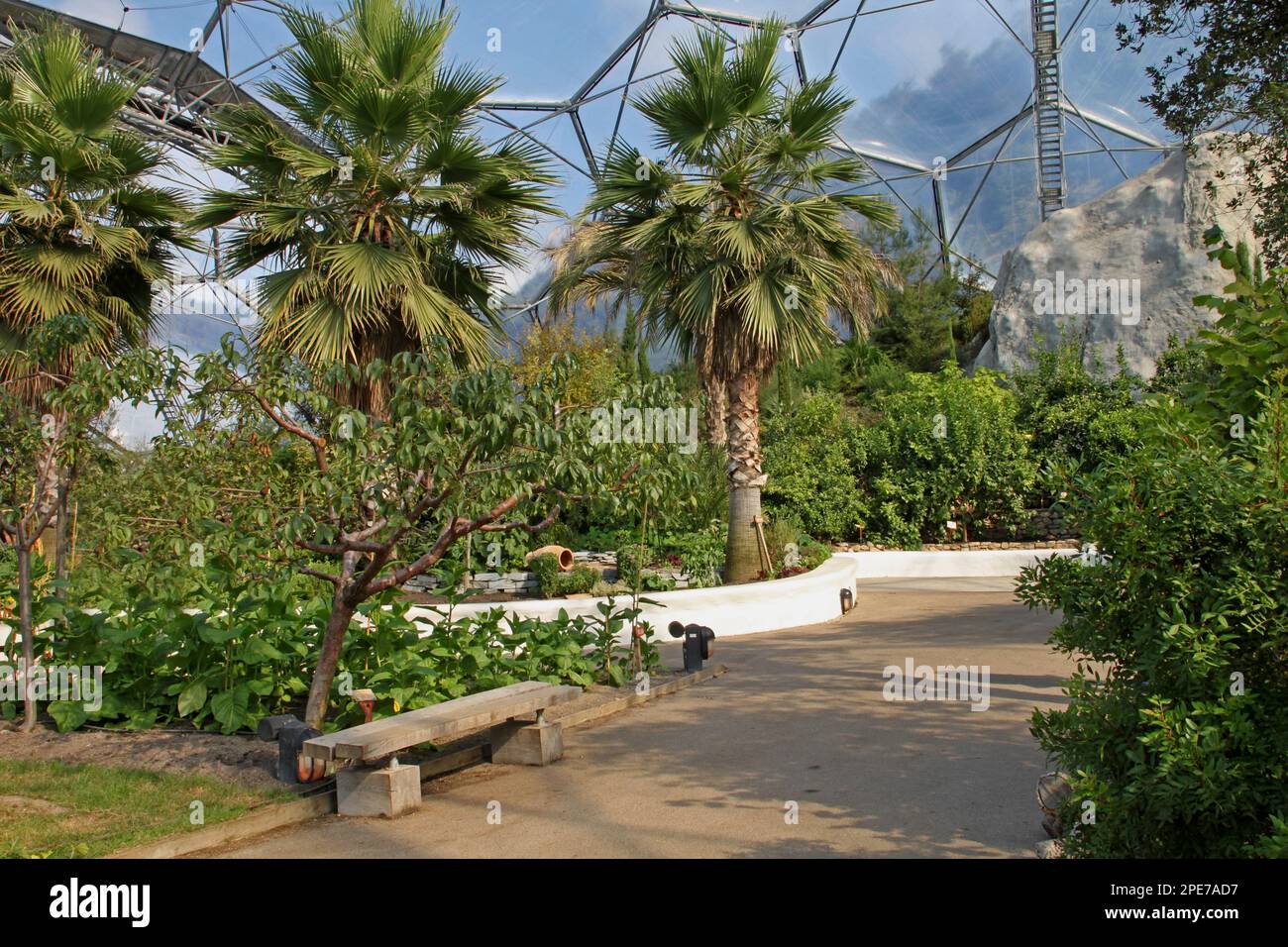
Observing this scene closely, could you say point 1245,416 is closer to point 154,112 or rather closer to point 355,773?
point 355,773

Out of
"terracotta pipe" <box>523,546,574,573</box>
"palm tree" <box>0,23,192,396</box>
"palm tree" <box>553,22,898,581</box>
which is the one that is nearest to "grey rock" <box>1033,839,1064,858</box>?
"palm tree" <box>553,22,898,581</box>

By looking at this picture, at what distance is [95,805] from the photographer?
5.76 meters

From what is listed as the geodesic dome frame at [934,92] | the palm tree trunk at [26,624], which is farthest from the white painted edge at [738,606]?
the geodesic dome frame at [934,92]

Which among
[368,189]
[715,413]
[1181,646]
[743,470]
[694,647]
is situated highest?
[368,189]

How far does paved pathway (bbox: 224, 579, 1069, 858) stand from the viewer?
5039mm

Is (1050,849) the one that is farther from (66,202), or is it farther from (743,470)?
(66,202)

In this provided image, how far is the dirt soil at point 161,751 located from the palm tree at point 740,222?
27.4ft

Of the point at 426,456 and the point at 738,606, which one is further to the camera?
the point at 738,606

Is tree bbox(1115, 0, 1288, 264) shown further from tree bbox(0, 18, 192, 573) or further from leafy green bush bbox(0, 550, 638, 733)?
tree bbox(0, 18, 192, 573)

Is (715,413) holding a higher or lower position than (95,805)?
higher

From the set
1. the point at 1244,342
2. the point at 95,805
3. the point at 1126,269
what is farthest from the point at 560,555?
the point at 1126,269

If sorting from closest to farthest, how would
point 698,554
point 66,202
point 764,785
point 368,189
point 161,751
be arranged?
point 764,785 < point 161,751 < point 368,189 < point 66,202 < point 698,554

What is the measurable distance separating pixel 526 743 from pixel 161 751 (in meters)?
2.37

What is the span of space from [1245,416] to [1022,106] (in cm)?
3521
